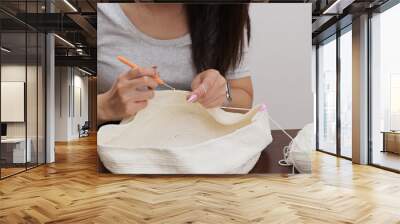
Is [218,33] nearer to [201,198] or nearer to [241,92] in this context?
[241,92]

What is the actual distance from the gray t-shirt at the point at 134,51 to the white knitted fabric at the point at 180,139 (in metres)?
0.38

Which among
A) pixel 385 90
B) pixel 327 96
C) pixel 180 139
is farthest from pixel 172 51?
pixel 327 96

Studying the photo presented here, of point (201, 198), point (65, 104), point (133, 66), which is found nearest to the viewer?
point (201, 198)

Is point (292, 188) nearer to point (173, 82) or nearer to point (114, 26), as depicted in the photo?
point (173, 82)

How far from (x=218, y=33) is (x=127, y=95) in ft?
5.38

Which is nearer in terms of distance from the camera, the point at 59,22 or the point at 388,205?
the point at 388,205

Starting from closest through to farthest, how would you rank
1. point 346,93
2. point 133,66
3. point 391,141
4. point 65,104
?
point 133,66 < point 391,141 < point 346,93 < point 65,104

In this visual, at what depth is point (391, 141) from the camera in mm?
6633

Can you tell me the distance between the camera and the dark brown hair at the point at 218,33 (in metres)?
5.94

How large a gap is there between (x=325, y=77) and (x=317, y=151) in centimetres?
185

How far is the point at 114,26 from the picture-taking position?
5.99 metres

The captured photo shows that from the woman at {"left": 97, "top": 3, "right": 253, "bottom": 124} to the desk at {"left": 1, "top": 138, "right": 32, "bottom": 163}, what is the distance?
1.38 metres

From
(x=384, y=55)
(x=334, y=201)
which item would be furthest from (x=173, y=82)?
(x=384, y=55)

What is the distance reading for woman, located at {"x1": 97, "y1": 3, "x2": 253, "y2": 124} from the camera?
588cm
